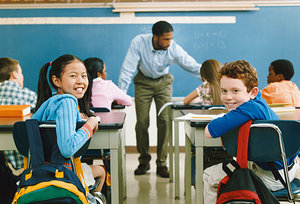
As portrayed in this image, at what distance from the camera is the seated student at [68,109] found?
1.41 metres

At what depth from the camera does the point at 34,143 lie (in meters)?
1.40

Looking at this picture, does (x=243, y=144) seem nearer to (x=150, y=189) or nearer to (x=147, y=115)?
(x=150, y=189)

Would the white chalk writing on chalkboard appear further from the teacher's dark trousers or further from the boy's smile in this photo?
the boy's smile

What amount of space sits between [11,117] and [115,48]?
2384 millimetres

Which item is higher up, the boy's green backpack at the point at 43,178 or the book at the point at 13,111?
the book at the point at 13,111

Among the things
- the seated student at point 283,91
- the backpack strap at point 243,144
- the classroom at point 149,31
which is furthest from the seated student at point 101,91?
the backpack strap at point 243,144

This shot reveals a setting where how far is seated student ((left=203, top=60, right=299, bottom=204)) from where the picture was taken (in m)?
1.45

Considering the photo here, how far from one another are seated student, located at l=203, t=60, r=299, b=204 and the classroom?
264cm

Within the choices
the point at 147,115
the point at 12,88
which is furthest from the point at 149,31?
the point at 12,88

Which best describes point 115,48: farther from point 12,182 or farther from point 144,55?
point 12,182

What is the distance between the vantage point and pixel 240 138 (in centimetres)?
144

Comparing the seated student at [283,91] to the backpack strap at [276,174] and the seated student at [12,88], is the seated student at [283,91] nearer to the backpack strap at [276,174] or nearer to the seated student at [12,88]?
the backpack strap at [276,174]

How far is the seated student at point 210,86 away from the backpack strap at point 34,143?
1.62 meters

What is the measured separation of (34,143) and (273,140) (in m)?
1.03
